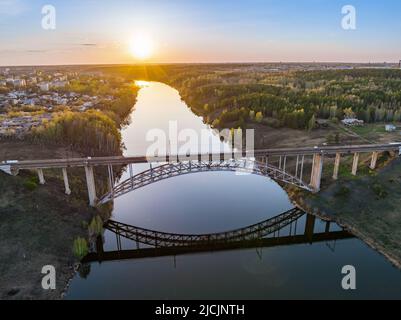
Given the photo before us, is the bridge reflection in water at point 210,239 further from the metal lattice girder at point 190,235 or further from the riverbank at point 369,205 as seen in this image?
the riverbank at point 369,205

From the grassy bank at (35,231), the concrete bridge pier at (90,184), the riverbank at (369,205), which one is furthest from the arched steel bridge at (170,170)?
the riverbank at (369,205)

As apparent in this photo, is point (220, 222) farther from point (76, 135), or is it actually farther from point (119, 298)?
point (76, 135)

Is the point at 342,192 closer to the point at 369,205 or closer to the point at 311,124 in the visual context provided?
the point at 369,205

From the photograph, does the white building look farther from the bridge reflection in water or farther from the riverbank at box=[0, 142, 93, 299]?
the riverbank at box=[0, 142, 93, 299]

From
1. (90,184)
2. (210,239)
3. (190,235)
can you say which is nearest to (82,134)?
(90,184)

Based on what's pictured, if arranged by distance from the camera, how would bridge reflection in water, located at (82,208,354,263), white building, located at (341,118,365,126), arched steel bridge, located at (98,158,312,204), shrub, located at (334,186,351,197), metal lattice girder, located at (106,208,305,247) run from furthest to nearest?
1. white building, located at (341,118,365,126)
2. shrub, located at (334,186,351,197)
3. arched steel bridge, located at (98,158,312,204)
4. metal lattice girder, located at (106,208,305,247)
5. bridge reflection in water, located at (82,208,354,263)

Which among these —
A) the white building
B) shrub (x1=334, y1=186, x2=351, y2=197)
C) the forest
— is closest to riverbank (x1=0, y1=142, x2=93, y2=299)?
the forest
